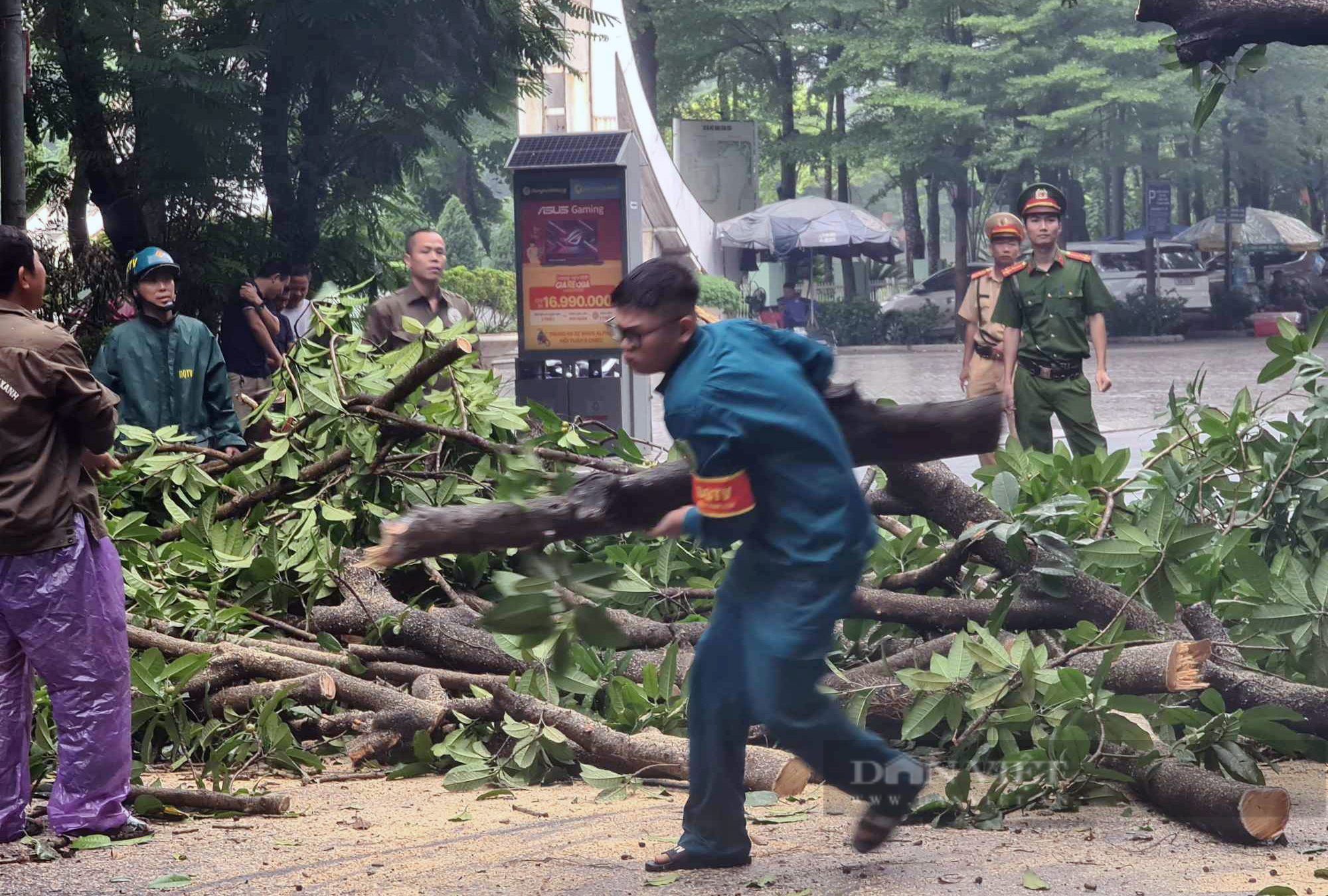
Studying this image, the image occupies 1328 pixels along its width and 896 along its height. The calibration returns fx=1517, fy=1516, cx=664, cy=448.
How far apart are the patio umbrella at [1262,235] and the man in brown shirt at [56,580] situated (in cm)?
3132

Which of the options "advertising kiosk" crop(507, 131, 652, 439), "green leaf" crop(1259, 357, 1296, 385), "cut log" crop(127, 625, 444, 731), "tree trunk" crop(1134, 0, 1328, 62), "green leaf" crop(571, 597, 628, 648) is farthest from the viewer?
"advertising kiosk" crop(507, 131, 652, 439)

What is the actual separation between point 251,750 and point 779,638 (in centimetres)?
234

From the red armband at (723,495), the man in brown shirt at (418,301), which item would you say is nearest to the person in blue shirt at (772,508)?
the red armband at (723,495)

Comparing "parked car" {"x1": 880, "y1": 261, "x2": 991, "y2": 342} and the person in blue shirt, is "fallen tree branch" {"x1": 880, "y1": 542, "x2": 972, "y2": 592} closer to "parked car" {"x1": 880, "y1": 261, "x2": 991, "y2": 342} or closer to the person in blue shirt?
the person in blue shirt

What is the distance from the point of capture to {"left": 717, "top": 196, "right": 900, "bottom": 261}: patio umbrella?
29.9 meters

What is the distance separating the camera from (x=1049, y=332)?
27.3 ft

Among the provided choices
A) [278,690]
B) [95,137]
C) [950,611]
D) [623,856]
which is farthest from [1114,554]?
[95,137]

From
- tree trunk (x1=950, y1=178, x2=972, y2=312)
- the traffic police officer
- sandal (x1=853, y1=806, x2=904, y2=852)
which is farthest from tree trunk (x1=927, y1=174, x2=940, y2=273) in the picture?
sandal (x1=853, y1=806, x2=904, y2=852)

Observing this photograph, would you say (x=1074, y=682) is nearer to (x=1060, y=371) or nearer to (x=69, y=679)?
(x=69, y=679)

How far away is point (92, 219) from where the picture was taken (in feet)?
44.4

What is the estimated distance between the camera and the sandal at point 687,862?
3750 mm

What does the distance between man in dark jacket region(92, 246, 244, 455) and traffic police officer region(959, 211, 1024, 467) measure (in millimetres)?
4605

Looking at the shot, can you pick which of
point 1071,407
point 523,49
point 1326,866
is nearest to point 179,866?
point 1326,866

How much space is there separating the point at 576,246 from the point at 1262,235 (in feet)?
83.9
